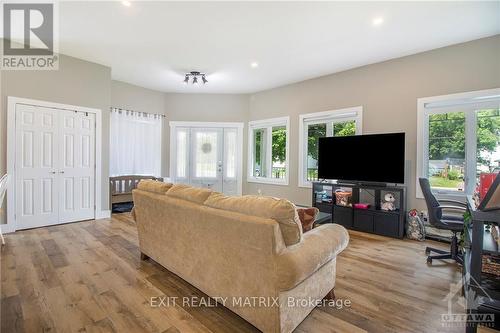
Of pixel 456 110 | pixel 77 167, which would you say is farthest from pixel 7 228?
pixel 456 110

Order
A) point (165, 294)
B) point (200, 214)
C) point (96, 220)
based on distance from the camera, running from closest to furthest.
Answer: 1. point (200, 214)
2. point (165, 294)
3. point (96, 220)

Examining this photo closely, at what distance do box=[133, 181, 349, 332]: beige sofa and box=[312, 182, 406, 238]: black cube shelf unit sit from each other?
2375 millimetres

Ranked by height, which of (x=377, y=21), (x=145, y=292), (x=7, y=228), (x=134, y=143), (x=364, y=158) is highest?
(x=377, y=21)

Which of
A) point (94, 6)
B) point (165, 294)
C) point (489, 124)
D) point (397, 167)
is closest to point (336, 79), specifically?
point (397, 167)

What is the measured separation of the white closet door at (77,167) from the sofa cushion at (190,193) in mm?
3119

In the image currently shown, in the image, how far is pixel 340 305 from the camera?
204 centimetres

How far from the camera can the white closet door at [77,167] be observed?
14.2ft

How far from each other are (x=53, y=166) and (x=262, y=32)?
4.04 meters

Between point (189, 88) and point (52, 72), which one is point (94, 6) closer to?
point (52, 72)

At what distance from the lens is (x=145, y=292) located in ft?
7.18

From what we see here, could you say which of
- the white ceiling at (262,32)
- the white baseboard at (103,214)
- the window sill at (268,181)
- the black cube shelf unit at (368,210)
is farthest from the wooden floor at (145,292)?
the white ceiling at (262,32)

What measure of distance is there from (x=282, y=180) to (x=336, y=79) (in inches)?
97.6

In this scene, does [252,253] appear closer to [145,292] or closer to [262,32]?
[145,292]

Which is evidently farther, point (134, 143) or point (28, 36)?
point (134, 143)
